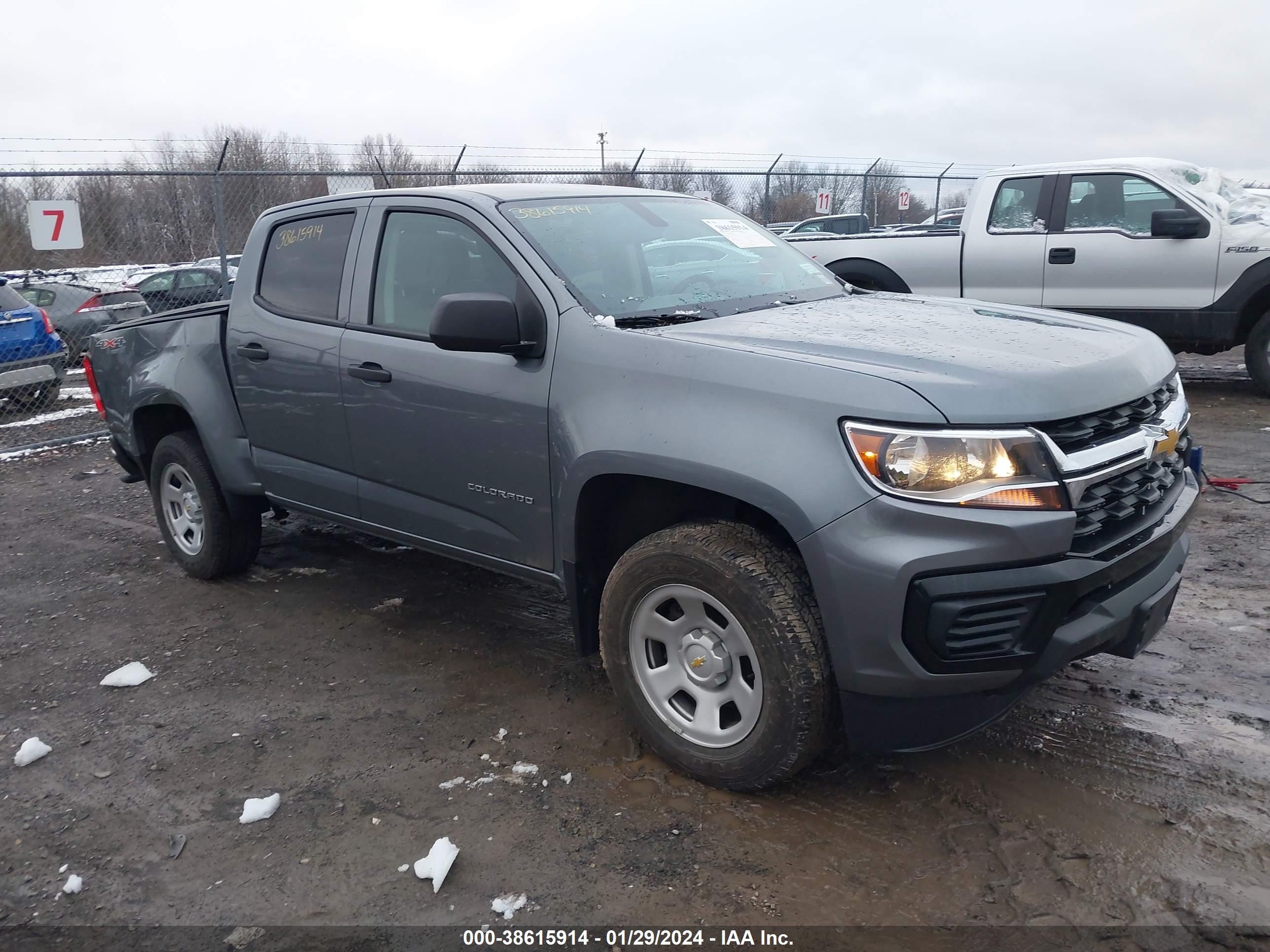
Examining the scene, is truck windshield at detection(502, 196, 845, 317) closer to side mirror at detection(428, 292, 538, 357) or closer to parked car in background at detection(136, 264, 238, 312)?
side mirror at detection(428, 292, 538, 357)

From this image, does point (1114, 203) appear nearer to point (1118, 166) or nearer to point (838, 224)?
point (1118, 166)

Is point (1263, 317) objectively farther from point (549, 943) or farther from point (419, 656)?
point (549, 943)

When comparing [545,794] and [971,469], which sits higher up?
[971,469]

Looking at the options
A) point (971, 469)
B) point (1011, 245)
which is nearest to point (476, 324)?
point (971, 469)

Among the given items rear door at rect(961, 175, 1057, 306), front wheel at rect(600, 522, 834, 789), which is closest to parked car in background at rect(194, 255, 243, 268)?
rear door at rect(961, 175, 1057, 306)

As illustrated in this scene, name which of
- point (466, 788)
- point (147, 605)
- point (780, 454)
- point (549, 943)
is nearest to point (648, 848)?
point (549, 943)

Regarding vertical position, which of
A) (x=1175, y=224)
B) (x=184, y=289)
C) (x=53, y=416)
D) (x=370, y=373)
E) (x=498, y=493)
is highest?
(x=1175, y=224)

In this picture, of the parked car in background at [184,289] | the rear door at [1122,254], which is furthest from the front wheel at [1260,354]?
the parked car in background at [184,289]

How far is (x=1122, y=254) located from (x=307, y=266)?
6.92m

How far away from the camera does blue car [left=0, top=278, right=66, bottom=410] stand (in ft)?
34.0

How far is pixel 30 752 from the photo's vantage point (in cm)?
362

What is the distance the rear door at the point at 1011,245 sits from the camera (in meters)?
8.77

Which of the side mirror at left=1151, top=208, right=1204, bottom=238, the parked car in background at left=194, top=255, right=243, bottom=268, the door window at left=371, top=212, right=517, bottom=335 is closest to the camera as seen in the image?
the door window at left=371, top=212, right=517, bottom=335

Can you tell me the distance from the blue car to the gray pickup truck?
7.33 metres
